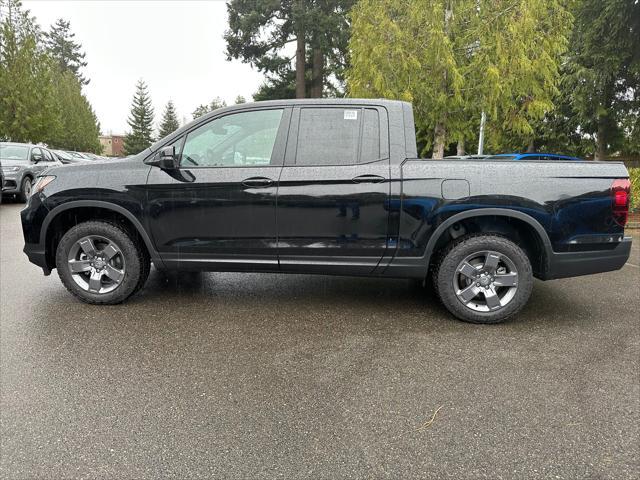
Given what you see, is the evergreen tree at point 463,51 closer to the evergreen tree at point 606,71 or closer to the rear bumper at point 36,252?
the evergreen tree at point 606,71

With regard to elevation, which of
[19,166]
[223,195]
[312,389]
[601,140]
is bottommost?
[312,389]

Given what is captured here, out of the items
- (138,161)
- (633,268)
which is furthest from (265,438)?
(633,268)

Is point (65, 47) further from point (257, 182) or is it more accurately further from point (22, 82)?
point (257, 182)

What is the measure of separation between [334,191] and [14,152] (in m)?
12.5

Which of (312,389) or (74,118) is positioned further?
(74,118)

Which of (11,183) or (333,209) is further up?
(11,183)

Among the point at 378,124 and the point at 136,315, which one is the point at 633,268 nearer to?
the point at 378,124

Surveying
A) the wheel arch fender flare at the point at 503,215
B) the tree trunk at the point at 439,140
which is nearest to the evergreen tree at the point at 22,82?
the tree trunk at the point at 439,140

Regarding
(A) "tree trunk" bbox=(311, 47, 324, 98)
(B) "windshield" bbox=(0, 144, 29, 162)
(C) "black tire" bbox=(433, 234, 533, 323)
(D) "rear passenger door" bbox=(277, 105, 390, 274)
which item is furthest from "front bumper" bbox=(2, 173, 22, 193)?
(A) "tree trunk" bbox=(311, 47, 324, 98)

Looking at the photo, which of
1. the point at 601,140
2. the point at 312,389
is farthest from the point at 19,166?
the point at 601,140

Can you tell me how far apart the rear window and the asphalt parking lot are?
1380mm

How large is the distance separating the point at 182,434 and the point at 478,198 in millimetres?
2723

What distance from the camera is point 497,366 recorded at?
302 cm

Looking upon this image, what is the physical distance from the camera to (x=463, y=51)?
8.89m
